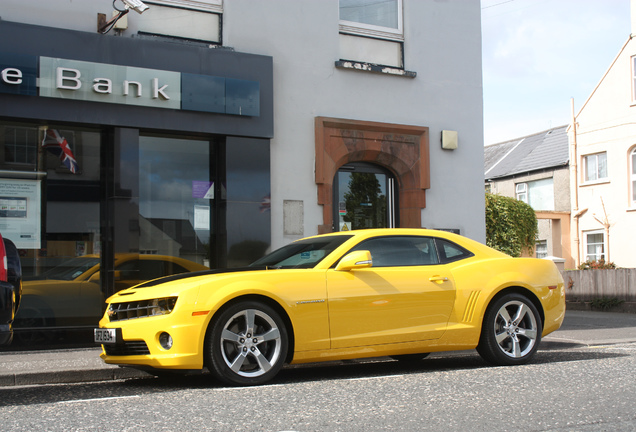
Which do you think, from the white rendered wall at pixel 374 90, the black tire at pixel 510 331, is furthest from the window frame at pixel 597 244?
the black tire at pixel 510 331

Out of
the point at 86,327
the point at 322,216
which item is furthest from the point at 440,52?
the point at 86,327

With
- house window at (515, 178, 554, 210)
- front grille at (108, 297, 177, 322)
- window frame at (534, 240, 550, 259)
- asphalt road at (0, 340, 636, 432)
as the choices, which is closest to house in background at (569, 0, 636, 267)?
house window at (515, 178, 554, 210)

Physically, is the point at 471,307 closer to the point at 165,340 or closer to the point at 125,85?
the point at 165,340

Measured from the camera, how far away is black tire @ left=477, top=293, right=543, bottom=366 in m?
7.41

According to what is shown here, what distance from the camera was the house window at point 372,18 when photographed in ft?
41.3

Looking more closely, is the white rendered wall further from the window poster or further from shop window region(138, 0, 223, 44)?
the window poster

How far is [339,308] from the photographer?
6.67 meters

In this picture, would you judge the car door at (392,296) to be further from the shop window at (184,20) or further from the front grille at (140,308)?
the shop window at (184,20)

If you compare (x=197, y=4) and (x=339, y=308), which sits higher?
(x=197, y=4)

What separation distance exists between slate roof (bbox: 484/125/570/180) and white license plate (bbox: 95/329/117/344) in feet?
98.5

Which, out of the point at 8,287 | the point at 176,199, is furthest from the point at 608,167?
the point at 8,287

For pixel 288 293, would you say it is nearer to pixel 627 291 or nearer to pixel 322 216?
pixel 322 216

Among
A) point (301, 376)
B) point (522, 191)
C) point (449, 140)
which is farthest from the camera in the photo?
point (522, 191)

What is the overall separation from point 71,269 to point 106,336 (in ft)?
13.2
